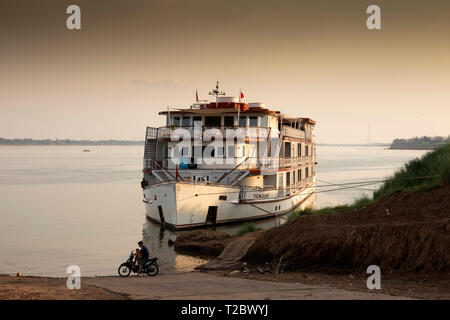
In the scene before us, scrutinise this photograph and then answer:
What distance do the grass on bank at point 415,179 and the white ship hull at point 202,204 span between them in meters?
5.47

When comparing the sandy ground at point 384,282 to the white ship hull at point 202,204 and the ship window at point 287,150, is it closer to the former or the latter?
the white ship hull at point 202,204

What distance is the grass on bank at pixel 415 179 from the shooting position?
19.5m

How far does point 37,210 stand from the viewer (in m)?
41.7

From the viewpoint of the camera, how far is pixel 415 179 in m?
24.2

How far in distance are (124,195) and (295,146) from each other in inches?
871

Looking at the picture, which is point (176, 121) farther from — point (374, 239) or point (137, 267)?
point (374, 239)

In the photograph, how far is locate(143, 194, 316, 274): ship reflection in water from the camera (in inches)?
845

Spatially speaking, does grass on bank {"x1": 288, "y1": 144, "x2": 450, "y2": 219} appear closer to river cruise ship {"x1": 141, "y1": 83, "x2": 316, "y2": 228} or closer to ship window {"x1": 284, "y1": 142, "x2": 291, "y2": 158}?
river cruise ship {"x1": 141, "y1": 83, "x2": 316, "y2": 228}

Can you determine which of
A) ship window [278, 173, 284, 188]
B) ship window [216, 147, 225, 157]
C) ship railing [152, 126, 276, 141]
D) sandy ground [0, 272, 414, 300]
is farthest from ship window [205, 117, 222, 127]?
sandy ground [0, 272, 414, 300]

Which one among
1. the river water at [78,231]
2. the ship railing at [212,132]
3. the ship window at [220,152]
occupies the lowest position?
the river water at [78,231]

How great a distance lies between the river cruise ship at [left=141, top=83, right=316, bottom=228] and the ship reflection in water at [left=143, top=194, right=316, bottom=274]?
0.55 meters

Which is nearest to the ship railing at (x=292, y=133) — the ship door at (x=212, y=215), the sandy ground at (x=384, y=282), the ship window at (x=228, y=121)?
the ship window at (x=228, y=121)

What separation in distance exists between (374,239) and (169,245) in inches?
513

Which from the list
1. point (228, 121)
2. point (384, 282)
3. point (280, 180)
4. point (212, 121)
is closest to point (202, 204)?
point (280, 180)
